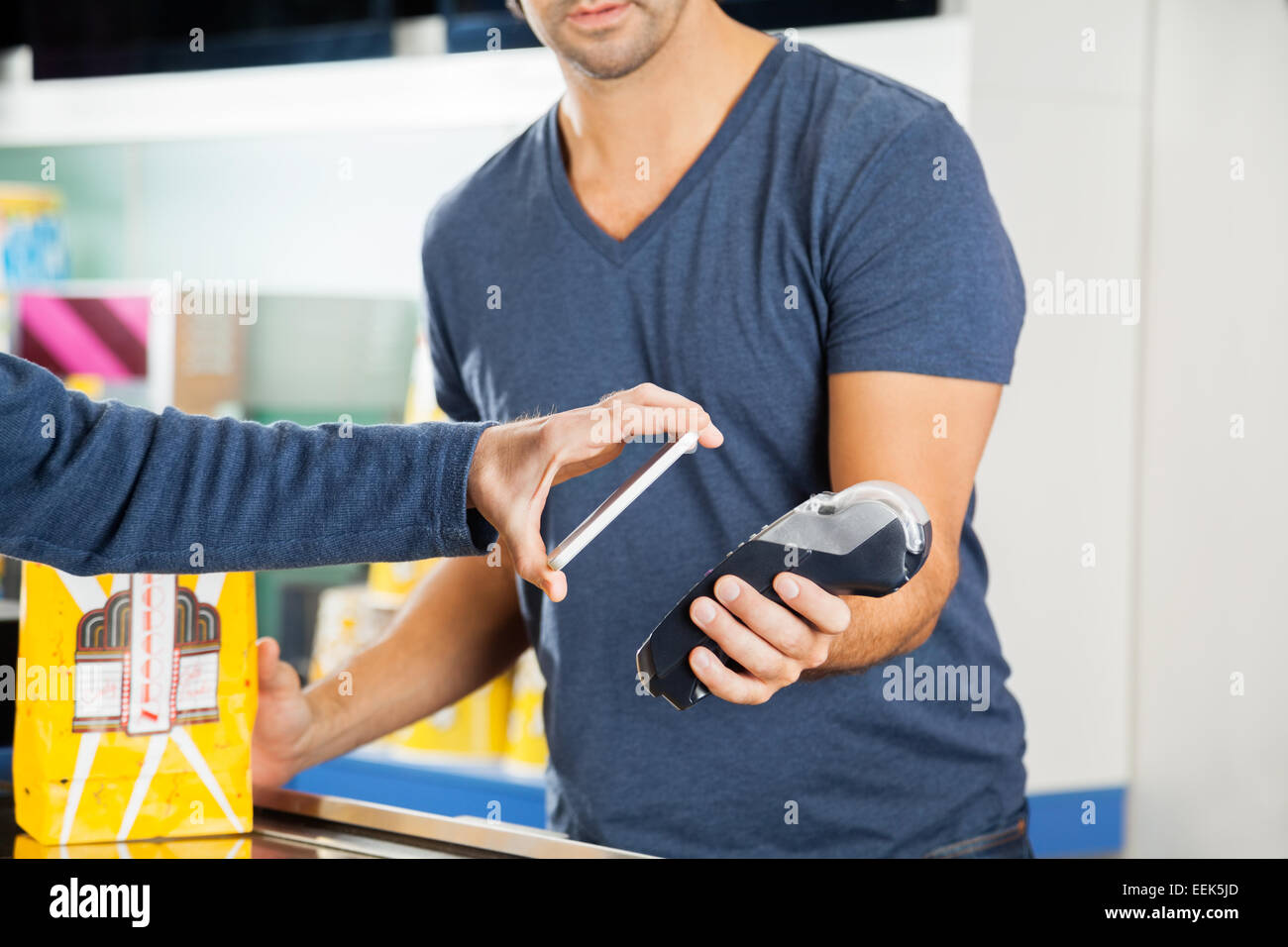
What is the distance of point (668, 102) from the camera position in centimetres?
131

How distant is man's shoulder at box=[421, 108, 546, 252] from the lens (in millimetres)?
1420

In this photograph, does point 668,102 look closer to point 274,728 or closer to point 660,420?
point 660,420

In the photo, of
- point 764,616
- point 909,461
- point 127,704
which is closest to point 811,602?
point 764,616

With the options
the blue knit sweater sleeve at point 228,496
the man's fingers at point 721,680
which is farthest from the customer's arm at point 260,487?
the man's fingers at point 721,680

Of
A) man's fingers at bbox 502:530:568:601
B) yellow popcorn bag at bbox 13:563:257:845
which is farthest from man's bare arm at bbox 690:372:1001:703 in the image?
yellow popcorn bag at bbox 13:563:257:845

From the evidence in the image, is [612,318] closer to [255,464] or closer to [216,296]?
[255,464]

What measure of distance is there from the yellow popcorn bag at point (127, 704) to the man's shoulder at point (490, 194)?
54cm

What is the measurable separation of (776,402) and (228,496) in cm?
49

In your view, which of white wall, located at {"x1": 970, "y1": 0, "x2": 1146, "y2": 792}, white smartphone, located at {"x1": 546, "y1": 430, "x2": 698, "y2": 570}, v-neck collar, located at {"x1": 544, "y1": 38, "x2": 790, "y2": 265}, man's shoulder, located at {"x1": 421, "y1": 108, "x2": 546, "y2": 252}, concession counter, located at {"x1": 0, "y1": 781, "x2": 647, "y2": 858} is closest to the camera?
white smartphone, located at {"x1": 546, "y1": 430, "x2": 698, "y2": 570}

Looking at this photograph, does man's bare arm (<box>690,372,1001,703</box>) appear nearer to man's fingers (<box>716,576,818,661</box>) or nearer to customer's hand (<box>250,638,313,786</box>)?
man's fingers (<box>716,576,818,661</box>)

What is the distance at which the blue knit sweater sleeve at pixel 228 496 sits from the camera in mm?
910

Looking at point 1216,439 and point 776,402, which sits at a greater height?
point 776,402

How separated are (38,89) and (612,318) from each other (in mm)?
2196
